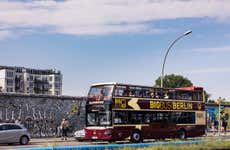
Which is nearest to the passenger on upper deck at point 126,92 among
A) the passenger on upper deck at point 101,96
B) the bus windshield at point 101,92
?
the bus windshield at point 101,92

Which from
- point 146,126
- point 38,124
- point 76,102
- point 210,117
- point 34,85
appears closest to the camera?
point 146,126

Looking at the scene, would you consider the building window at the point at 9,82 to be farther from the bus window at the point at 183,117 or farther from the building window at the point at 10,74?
the bus window at the point at 183,117

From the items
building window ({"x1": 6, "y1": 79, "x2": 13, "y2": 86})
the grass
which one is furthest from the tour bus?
building window ({"x1": 6, "y1": 79, "x2": 13, "y2": 86})

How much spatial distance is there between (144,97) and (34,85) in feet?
524

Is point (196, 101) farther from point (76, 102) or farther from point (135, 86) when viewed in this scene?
point (76, 102)

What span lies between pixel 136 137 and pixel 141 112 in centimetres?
160

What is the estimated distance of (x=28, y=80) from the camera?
18500 cm

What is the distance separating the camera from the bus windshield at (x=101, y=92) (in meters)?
28.6

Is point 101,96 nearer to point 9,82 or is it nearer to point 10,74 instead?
point 9,82

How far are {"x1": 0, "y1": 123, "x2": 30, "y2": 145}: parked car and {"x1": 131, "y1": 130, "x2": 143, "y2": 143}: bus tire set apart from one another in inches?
259

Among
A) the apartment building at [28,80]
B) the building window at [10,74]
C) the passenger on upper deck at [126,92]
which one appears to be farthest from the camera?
the apartment building at [28,80]

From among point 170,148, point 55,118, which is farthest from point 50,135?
point 170,148

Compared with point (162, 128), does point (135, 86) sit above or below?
above

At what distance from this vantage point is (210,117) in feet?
173
